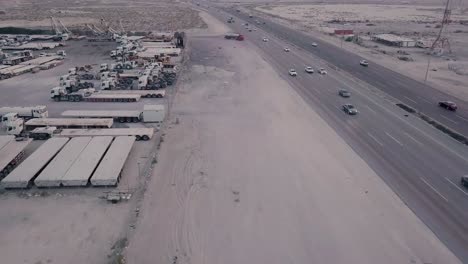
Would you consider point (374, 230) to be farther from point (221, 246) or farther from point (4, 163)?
point (4, 163)

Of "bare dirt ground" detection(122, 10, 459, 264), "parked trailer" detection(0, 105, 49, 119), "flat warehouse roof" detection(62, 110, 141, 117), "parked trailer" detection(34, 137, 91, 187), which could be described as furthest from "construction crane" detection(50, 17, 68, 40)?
"parked trailer" detection(34, 137, 91, 187)

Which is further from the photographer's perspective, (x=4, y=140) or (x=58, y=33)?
(x=58, y=33)

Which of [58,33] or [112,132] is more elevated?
[58,33]

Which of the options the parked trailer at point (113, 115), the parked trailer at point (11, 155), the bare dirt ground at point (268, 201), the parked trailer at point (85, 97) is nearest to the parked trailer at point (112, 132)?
the bare dirt ground at point (268, 201)

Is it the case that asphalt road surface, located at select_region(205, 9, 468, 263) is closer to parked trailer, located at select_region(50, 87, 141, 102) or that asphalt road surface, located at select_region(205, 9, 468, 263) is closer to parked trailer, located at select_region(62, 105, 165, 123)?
parked trailer, located at select_region(62, 105, 165, 123)

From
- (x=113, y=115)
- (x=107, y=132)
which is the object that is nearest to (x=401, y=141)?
(x=107, y=132)

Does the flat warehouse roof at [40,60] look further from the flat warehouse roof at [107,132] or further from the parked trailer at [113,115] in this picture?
the flat warehouse roof at [107,132]

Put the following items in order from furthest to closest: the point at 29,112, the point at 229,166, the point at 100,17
A: the point at 100,17 < the point at 29,112 < the point at 229,166

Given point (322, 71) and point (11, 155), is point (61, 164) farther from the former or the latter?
point (322, 71)
